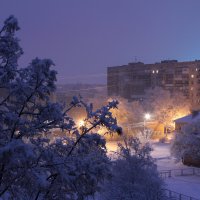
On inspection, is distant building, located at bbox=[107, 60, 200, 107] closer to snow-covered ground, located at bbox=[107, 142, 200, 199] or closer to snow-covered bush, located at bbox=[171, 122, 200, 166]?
snow-covered ground, located at bbox=[107, 142, 200, 199]

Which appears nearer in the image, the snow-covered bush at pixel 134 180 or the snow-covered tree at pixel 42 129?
the snow-covered tree at pixel 42 129

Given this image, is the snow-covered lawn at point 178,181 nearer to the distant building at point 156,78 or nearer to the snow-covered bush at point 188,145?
the snow-covered bush at point 188,145

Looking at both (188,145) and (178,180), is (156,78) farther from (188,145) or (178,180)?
(178,180)

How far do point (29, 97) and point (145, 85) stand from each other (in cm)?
9808

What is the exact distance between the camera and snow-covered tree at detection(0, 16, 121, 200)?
246 inches

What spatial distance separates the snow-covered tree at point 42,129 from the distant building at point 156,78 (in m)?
79.3

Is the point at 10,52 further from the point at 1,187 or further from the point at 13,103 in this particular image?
the point at 1,187

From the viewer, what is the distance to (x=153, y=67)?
3878 inches

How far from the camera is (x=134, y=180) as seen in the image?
768 inches

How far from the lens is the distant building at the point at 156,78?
87.3 meters

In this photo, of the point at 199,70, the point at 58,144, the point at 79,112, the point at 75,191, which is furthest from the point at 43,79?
the point at 199,70

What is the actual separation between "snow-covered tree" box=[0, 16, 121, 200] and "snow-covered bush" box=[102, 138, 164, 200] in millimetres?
11588

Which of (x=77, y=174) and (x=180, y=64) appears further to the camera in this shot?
(x=180, y=64)

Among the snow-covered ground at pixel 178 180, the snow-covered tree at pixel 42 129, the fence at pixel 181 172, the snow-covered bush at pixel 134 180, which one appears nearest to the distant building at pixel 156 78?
the snow-covered ground at pixel 178 180
